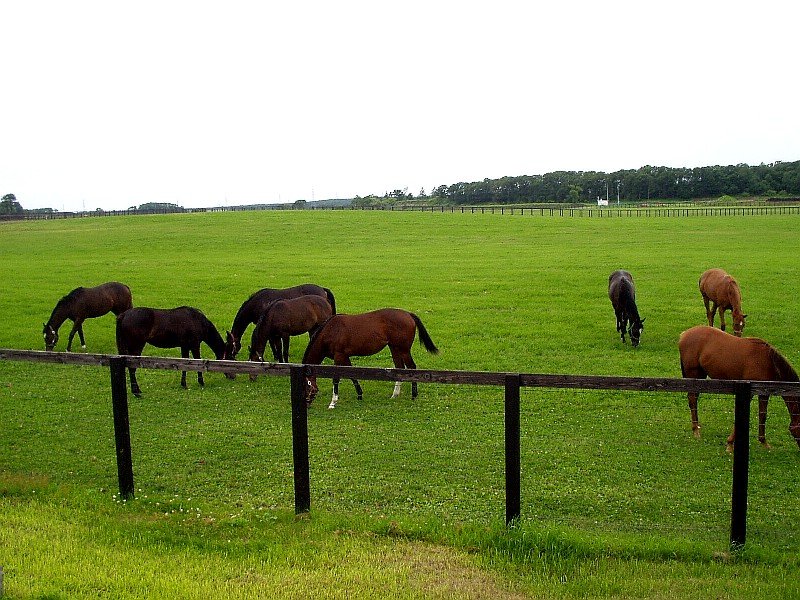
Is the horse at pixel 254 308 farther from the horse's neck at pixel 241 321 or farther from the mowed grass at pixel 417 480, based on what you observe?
the mowed grass at pixel 417 480

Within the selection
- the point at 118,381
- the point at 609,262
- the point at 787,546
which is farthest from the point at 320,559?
the point at 609,262

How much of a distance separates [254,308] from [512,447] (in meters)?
9.91

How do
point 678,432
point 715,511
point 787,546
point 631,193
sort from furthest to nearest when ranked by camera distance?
point 631,193, point 678,432, point 715,511, point 787,546

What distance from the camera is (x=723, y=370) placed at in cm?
936

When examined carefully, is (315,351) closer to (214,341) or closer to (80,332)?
(214,341)

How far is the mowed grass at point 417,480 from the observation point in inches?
208

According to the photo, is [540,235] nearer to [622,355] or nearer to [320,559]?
[622,355]

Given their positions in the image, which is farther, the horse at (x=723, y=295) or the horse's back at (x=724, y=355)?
the horse at (x=723, y=295)

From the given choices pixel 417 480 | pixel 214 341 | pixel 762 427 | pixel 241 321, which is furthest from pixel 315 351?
pixel 762 427

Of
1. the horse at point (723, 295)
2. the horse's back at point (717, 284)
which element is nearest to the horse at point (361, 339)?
the horse at point (723, 295)

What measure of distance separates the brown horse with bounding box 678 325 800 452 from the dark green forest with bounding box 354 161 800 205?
123504 mm

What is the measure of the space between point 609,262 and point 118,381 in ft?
91.8

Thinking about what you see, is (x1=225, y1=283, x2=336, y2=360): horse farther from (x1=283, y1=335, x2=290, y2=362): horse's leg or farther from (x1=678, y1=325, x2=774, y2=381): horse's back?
(x1=678, y1=325, x2=774, y2=381): horse's back

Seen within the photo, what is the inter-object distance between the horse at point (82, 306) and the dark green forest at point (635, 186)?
391 ft
